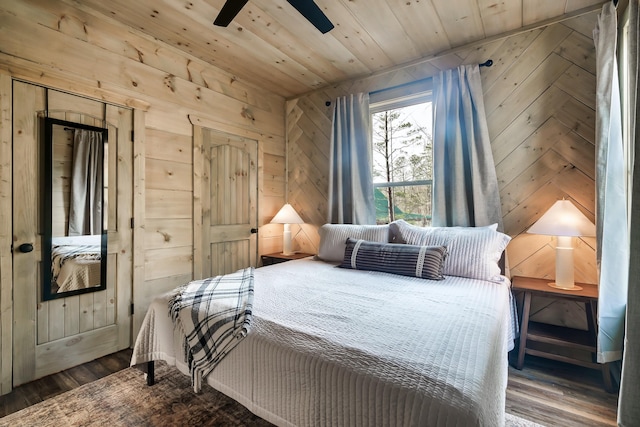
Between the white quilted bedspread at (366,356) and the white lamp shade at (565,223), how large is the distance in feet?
2.17

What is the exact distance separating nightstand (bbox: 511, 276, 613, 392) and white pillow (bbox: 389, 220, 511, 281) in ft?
0.95

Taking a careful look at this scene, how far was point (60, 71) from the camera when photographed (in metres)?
2.10

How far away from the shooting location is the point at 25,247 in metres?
1.97

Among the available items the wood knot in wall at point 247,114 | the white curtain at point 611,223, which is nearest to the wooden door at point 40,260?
the wood knot in wall at point 247,114

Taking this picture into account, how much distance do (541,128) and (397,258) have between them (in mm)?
1595

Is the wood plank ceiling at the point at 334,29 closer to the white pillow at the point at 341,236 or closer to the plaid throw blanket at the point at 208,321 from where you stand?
the white pillow at the point at 341,236

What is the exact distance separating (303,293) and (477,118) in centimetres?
213

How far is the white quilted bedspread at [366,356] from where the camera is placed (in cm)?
88

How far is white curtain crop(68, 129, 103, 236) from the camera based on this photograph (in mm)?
2172

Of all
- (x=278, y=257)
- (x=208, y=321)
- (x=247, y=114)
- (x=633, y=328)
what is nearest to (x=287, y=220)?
(x=278, y=257)

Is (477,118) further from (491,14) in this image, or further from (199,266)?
(199,266)

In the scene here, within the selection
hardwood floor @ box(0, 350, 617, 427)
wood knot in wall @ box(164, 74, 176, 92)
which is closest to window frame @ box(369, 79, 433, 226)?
hardwood floor @ box(0, 350, 617, 427)

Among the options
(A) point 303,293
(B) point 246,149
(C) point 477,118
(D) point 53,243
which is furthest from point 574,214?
(D) point 53,243

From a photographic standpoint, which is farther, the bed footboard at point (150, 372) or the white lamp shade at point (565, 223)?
the white lamp shade at point (565, 223)
